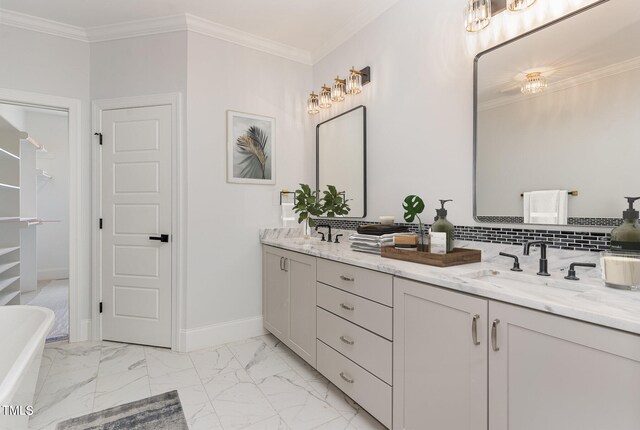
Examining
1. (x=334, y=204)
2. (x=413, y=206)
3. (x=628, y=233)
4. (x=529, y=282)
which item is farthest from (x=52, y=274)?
(x=628, y=233)

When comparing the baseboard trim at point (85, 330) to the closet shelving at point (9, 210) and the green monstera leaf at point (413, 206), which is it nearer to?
the closet shelving at point (9, 210)

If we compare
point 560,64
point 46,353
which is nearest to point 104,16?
point 46,353

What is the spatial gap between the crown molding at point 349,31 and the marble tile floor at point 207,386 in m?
2.73

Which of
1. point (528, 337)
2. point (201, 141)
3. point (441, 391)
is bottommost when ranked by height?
point (441, 391)

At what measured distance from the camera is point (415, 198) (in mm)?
2020

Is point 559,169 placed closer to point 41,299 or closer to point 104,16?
point 104,16

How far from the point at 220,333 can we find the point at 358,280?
→ 65.6 inches

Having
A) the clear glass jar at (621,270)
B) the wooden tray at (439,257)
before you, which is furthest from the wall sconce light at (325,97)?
the clear glass jar at (621,270)

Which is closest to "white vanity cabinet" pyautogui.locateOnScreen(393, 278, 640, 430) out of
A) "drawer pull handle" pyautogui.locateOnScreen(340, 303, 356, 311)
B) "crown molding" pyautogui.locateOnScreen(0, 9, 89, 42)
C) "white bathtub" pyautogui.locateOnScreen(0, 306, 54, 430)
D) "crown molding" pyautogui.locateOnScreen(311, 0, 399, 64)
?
"drawer pull handle" pyautogui.locateOnScreen(340, 303, 356, 311)

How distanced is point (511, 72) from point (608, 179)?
70 centimetres

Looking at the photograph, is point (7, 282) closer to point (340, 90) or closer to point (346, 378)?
point (346, 378)

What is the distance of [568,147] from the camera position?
1415mm

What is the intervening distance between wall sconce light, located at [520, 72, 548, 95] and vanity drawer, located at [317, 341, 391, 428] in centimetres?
159

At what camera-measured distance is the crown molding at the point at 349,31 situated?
8.07ft
